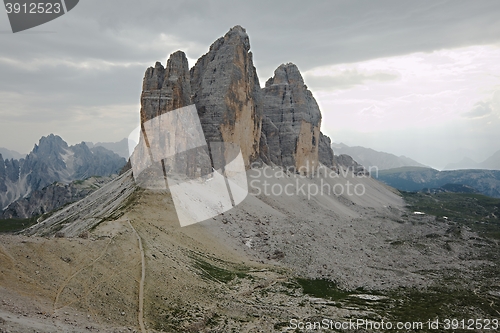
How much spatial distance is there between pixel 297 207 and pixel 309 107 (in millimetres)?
52610

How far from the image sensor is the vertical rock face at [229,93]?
3051 inches

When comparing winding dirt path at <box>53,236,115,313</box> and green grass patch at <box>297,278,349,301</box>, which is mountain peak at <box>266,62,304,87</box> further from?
winding dirt path at <box>53,236,115,313</box>

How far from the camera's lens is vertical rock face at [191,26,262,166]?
7750 cm

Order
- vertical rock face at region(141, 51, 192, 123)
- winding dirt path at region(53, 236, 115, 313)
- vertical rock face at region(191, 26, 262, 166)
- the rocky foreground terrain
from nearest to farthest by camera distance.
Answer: winding dirt path at region(53, 236, 115, 313), the rocky foreground terrain, vertical rock face at region(141, 51, 192, 123), vertical rock face at region(191, 26, 262, 166)

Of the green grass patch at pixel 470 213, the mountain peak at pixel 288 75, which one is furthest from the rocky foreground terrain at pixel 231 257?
the mountain peak at pixel 288 75

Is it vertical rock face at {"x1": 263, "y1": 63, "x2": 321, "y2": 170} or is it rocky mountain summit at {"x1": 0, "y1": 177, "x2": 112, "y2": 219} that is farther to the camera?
rocky mountain summit at {"x1": 0, "y1": 177, "x2": 112, "y2": 219}

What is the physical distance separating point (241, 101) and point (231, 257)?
158ft

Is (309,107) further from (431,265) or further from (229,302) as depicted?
(229,302)

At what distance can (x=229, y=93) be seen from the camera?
78625mm

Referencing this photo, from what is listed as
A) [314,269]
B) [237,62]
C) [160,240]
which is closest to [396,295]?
[314,269]

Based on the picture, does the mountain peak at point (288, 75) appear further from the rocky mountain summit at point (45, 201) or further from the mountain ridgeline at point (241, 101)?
the rocky mountain summit at point (45, 201)

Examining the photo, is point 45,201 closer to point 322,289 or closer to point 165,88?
point 165,88

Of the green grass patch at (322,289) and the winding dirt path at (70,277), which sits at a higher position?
the winding dirt path at (70,277)

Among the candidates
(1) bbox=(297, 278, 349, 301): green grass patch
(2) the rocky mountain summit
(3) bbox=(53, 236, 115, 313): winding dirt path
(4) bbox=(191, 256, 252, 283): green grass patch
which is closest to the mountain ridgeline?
(4) bbox=(191, 256, 252, 283): green grass patch
